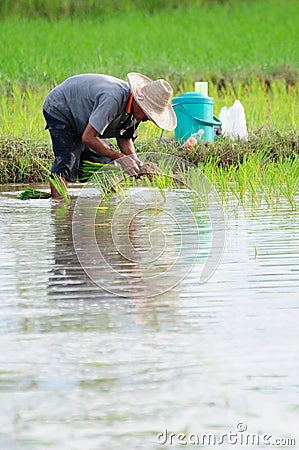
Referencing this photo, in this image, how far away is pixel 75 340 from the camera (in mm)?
2633

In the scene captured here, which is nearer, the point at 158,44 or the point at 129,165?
the point at 129,165

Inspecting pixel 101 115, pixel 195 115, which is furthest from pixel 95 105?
pixel 195 115

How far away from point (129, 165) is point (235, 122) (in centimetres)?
253

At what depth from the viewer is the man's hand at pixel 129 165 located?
5.21 meters

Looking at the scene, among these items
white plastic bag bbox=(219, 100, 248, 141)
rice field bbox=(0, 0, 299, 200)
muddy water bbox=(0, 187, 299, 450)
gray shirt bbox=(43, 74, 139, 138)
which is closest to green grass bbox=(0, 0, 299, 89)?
rice field bbox=(0, 0, 299, 200)

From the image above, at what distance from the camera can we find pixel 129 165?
5.25m

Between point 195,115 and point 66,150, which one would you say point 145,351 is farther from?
point 195,115

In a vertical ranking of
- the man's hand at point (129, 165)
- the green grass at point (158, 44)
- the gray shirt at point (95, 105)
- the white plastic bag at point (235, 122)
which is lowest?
the green grass at point (158, 44)

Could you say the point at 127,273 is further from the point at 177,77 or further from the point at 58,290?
the point at 177,77

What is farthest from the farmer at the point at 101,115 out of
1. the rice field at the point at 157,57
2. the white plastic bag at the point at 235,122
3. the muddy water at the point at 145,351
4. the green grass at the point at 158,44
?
the green grass at the point at 158,44

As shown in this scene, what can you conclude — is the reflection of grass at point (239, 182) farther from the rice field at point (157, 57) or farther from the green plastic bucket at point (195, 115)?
the green plastic bucket at point (195, 115)

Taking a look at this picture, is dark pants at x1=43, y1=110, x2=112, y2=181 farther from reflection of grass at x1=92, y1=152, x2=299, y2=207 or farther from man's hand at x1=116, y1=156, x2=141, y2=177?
man's hand at x1=116, y1=156, x2=141, y2=177

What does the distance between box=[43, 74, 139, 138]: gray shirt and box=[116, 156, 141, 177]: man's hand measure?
19 cm

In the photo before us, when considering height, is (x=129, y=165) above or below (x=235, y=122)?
above
